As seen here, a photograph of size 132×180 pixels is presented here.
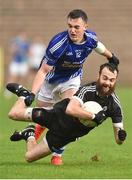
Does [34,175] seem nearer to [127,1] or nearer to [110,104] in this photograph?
[110,104]

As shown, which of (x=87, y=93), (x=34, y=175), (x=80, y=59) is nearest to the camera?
(x=34, y=175)

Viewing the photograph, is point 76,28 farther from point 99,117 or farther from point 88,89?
point 99,117

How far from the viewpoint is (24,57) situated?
1150 inches

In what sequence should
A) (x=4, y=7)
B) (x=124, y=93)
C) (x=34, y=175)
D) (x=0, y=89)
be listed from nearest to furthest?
(x=34, y=175) → (x=124, y=93) → (x=0, y=89) → (x=4, y=7)

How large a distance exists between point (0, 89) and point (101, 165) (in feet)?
69.4

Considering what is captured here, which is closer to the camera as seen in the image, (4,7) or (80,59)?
(80,59)

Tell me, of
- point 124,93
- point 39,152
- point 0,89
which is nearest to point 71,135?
point 39,152

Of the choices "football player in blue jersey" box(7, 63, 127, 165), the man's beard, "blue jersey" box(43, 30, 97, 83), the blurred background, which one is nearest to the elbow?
"football player in blue jersey" box(7, 63, 127, 165)

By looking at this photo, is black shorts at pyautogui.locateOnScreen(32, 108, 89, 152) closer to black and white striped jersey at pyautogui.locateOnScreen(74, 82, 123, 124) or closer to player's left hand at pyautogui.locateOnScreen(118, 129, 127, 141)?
black and white striped jersey at pyautogui.locateOnScreen(74, 82, 123, 124)

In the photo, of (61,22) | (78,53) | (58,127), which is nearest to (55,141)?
(58,127)

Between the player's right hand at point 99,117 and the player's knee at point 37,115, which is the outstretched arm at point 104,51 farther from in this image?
the player's right hand at point 99,117

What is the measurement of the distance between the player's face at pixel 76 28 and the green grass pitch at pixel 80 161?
1683 millimetres

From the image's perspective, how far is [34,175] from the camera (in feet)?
31.6

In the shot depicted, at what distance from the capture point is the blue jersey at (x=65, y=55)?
1110cm
